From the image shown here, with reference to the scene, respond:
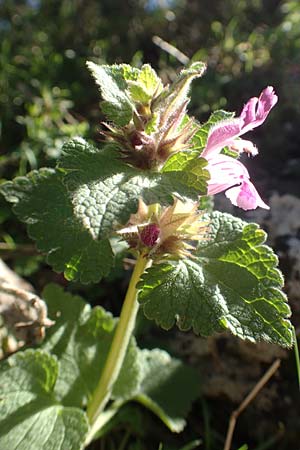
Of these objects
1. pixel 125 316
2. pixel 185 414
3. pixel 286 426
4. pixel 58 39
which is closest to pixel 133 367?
pixel 185 414

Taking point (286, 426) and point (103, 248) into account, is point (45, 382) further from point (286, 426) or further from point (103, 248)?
point (286, 426)

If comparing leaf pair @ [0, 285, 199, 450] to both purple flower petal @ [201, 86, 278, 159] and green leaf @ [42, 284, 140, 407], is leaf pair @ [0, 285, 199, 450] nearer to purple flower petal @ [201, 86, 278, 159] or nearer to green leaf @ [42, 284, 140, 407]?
green leaf @ [42, 284, 140, 407]

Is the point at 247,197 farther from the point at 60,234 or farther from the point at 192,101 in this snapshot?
the point at 192,101

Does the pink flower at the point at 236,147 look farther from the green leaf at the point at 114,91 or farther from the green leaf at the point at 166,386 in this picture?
the green leaf at the point at 166,386

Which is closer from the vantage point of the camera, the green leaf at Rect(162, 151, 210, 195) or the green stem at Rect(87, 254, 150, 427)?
the green leaf at Rect(162, 151, 210, 195)

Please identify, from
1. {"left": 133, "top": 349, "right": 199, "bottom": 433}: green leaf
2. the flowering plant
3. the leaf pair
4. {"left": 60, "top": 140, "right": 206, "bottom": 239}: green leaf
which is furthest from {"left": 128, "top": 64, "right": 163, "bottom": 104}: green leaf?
{"left": 133, "top": 349, "right": 199, "bottom": 433}: green leaf

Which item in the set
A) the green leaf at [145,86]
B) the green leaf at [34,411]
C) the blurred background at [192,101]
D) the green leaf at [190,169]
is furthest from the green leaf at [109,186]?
the blurred background at [192,101]
